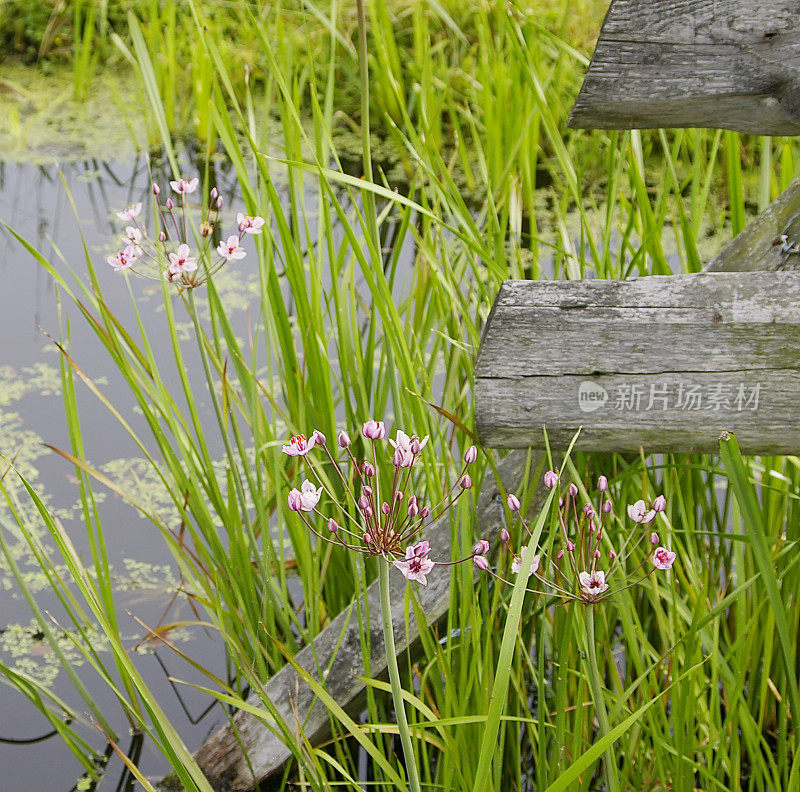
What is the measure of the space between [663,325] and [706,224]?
208 centimetres

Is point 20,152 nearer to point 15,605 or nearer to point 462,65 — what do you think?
point 462,65

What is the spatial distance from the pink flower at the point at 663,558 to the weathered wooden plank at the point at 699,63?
436 millimetres

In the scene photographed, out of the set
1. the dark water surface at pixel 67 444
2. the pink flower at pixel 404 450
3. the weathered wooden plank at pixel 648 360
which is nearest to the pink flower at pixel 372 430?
the pink flower at pixel 404 450

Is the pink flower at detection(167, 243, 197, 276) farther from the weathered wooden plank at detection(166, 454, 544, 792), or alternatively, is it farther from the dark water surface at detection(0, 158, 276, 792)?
the weathered wooden plank at detection(166, 454, 544, 792)

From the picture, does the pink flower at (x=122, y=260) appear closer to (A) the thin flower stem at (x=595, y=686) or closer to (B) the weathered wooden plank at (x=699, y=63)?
(B) the weathered wooden plank at (x=699, y=63)

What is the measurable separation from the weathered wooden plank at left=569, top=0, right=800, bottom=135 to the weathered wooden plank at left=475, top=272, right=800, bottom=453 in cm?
17

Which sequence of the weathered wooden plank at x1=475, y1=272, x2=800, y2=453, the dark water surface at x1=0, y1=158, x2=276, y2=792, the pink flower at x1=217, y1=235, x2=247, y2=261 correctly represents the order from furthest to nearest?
the dark water surface at x1=0, y1=158, x2=276, y2=792 → the pink flower at x1=217, y1=235, x2=247, y2=261 → the weathered wooden plank at x1=475, y1=272, x2=800, y2=453

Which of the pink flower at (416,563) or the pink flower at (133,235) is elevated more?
the pink flower at (133,235)

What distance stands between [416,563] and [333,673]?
0.63m

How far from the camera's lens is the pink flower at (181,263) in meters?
0.95

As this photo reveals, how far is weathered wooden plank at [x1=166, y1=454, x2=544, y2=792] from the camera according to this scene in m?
1.13

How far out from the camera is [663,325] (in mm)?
928

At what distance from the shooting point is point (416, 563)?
2.09 feet

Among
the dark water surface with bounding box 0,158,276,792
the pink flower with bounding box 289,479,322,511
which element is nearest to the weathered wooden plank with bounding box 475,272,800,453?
the pink flower with bounding box 289,479,322,511
